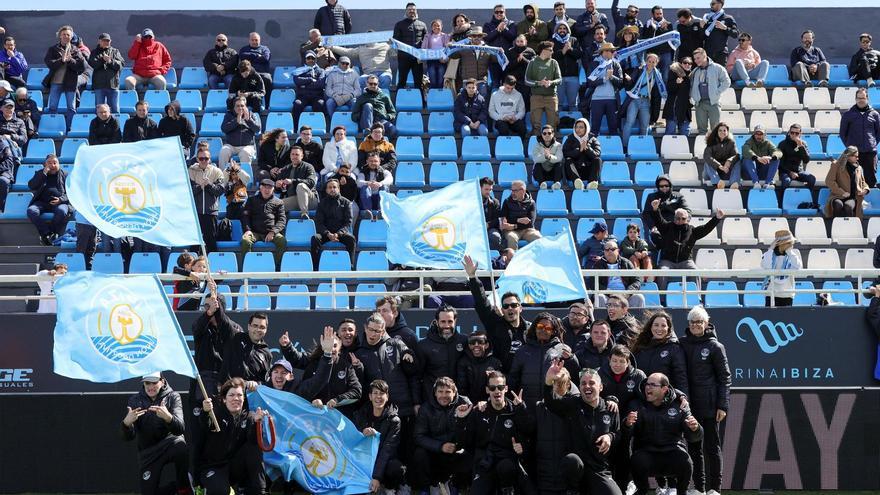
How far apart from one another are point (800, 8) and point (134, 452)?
17.7 m

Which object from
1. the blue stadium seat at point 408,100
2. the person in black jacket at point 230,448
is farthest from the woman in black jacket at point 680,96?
the person in black jacket at point 230,448

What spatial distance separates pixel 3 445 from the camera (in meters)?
14.7

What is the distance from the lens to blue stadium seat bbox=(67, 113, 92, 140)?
76.2ft

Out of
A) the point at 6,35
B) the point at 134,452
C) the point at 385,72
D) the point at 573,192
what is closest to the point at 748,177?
the point at 573,192

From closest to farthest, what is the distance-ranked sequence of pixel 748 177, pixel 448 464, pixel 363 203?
1. pixel 448 464
2. pixel 363 203
3. pixel 748 177

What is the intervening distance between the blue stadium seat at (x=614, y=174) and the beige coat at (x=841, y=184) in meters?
2.96

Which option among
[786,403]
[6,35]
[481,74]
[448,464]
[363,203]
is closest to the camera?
[448,464]

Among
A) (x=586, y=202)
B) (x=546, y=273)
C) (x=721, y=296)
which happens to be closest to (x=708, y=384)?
(x=546, y=273)

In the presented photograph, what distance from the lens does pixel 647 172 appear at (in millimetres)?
21828

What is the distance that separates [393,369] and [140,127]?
919 cm

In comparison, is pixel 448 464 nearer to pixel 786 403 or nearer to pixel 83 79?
pixel 786 403

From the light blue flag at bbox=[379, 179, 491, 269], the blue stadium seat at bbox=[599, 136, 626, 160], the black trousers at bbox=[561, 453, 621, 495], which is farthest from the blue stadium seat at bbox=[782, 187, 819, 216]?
the black trousers at bbox=[561, 453, 621, 495]

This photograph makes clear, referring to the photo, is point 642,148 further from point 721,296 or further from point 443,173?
point 721,296

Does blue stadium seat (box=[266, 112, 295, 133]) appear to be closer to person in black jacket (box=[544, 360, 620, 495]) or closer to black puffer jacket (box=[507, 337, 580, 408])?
black puffer jacket (box=[507, 337, 580, 408])
